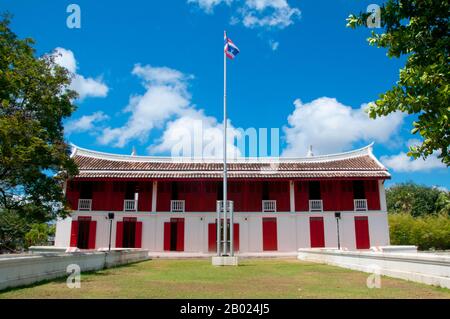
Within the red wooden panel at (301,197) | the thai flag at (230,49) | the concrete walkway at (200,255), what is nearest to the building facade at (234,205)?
the red wooden panel at (301,197)

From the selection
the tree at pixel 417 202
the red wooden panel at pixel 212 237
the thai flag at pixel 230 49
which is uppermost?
the thai flag at pixel 230 49

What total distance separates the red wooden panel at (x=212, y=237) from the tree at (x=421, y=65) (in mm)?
→ 24254

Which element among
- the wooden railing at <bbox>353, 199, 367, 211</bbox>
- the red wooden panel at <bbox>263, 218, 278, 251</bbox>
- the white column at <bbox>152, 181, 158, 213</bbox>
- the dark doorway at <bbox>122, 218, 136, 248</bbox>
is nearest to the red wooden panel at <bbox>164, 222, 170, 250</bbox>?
the white column at <bbox>152, 181, 158, 213</bbox>

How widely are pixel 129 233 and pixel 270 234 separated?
10.4 metres

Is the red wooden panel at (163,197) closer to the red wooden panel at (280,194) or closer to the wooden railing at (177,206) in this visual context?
the wooden railing at (177,206)

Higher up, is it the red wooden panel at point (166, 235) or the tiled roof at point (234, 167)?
the tiled roof at point (234, 167)

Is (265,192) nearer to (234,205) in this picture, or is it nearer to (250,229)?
(234,205)

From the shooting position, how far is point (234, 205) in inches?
1232

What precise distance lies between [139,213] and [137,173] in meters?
2.99

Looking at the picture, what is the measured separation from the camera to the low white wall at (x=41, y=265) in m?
9.34

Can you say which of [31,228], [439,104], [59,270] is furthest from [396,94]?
[31,228]

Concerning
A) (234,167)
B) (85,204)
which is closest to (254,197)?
(234,167)
